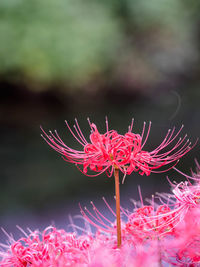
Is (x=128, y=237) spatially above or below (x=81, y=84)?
below

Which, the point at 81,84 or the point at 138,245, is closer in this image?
the point at 138,245

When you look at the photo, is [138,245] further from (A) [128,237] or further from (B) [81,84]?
(B) [81,84]

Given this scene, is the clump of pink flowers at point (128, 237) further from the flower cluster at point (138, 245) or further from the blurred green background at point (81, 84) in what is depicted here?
the blurred green background at point (81, 84)

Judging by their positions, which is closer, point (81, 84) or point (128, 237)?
point (128, 237)

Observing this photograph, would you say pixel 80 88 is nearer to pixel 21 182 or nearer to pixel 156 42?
pixel 156 42

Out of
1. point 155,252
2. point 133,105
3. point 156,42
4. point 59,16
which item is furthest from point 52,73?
point 155,252

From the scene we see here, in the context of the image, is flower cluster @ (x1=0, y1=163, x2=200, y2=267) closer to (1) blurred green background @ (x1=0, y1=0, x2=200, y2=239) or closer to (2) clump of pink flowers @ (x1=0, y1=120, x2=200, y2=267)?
(2) clump of pink flowers @ (x1=0, y1=120, x2=200, y2=267)

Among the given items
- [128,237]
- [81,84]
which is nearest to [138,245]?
[128,237]

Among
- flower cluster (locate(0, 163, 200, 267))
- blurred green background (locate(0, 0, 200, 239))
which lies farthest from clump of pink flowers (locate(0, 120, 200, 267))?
blurred green background (locate(0, 0, 200, 239))
